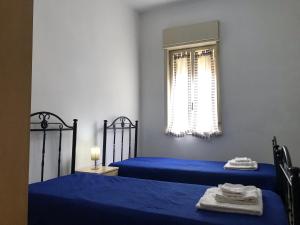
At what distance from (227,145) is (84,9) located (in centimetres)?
267

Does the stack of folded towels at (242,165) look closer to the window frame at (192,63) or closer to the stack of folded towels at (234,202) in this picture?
the window frame at (192,63)

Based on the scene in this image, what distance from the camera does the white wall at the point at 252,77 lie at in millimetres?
3549

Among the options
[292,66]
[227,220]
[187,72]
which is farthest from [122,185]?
[292,66]

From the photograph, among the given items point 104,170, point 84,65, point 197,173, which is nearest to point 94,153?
point 104,170

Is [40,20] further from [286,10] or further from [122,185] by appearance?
[286,10]

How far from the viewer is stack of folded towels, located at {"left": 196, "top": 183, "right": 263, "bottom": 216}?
4.91 feet

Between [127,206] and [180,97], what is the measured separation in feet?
8.89

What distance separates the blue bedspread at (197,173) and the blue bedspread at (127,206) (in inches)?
25.8

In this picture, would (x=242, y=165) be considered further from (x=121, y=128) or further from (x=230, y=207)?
(x=121, y=128)

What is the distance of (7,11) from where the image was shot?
616 mm

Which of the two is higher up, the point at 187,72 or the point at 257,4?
the point at 257,4

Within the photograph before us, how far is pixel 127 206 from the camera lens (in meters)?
1.63

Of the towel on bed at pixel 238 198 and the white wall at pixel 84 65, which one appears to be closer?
the towel on bed at pixel 238 198

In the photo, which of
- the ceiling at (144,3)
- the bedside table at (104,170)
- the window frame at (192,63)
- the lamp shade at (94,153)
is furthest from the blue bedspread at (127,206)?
the ceiling at (144,3)
